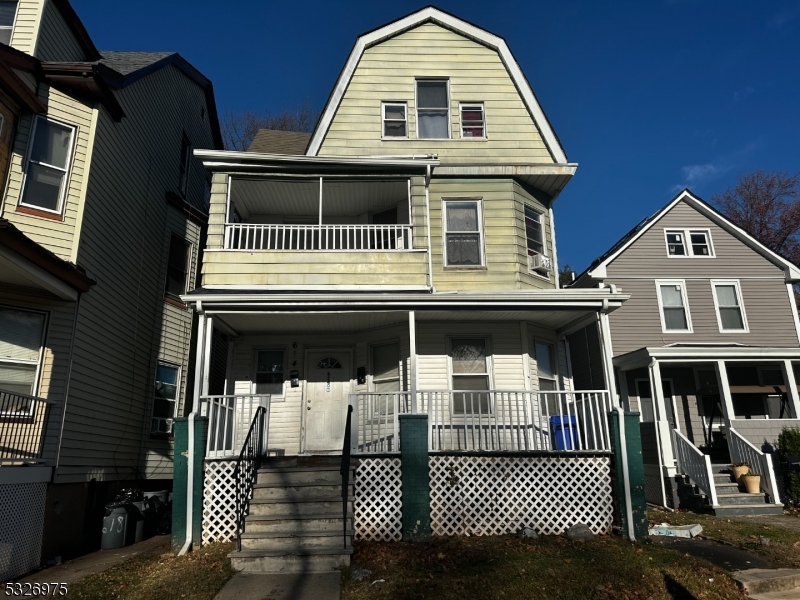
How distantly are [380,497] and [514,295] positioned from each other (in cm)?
421

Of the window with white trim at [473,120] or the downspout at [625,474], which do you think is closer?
the downspout at [625,474]

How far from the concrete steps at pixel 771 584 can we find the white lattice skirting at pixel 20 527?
30.3 feet

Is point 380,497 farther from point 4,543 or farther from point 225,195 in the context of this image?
point 225,195

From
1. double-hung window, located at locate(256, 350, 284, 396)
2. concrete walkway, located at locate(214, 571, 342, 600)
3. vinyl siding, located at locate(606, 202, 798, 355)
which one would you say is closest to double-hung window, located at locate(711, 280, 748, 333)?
vinyl siding, located at locate(606, 202, 798, 355)

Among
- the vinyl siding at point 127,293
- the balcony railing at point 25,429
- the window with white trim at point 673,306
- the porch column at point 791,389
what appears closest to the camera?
the balcony railing at point 25,429

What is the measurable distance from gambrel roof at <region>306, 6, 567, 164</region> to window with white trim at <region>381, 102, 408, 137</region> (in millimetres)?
1112

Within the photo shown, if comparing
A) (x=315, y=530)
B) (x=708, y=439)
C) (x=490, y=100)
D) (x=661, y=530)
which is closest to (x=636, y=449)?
(x=661, y=530)

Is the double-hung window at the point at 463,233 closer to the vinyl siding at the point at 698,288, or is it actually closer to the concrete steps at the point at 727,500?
the vinyl siding at the point at 698,288

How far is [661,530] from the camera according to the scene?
31.1 feet

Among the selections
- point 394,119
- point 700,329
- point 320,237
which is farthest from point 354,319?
point 700,329

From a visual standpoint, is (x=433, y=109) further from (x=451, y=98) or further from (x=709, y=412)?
(x=709, y=412)

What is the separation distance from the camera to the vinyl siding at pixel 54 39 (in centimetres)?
1044

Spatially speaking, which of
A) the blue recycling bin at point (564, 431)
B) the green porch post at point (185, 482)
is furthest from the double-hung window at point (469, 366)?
the green porch post at point (185, 482)

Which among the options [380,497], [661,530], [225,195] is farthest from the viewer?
[225,195]
